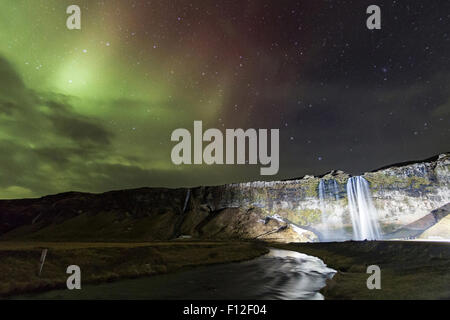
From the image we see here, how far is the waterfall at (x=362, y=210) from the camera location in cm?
9350

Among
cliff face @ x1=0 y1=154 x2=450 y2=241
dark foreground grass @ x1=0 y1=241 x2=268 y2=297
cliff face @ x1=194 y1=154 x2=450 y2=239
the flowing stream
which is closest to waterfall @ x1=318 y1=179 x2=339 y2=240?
cliff face @ x1=194 y1=154 x2=450 y2=239

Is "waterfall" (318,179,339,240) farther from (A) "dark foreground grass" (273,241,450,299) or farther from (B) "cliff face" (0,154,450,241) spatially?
(A) "dark foreground grass" (273,241,450,299)

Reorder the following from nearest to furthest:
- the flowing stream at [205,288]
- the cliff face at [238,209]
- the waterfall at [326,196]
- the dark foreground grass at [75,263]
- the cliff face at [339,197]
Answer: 1. the flowing stream at [205,288]
2. the dark foreground grass at [75,263]
3. the cliff face at [339,197]
4. the cliff face at [238,209]
5. the waterfall at [326,196]

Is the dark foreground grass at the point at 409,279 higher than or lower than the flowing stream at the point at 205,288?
higher

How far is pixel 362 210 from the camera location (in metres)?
98.9

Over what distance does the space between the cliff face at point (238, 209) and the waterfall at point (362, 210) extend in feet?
6.14

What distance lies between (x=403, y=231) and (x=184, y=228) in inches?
3060

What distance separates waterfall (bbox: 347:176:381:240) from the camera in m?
93.5

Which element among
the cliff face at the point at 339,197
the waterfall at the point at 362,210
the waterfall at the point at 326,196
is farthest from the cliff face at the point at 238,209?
the waterfall at the point at 362,210

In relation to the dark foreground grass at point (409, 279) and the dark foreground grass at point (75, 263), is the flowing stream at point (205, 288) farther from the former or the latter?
the dark foreground grass at point (409, 279)

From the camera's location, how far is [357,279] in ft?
62.1

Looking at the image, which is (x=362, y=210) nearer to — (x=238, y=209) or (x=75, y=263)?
(x=238, y=209)

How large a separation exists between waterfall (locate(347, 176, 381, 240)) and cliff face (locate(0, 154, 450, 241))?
1.87 m
